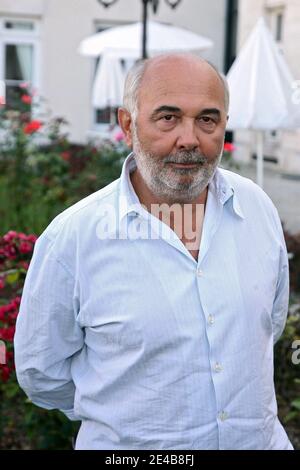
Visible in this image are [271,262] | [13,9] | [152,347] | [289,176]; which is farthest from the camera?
[13,9]

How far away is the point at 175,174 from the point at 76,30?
638 inches

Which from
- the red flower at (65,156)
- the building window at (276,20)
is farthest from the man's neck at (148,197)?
the building window at (276,20)

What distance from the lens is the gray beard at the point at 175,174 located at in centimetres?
208

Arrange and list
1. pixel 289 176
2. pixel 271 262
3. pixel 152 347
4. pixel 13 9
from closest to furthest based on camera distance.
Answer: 1. pixel 152 347
2. pixel 271 262
3. pixel 289 176
4. pixel 13 9

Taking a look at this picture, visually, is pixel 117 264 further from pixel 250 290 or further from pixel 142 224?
pixel 250 290

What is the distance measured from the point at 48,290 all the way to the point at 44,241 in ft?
0.38

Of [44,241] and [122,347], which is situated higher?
[44,241]

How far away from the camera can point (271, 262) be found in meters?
2.21

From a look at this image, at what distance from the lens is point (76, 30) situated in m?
17.8

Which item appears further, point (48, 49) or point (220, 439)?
point (48, 49)

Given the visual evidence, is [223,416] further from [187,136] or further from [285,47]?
[285,47]

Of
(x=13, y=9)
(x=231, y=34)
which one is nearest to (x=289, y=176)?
(x=231, y=34)

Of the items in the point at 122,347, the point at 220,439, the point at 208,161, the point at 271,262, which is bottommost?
the point at 220,439

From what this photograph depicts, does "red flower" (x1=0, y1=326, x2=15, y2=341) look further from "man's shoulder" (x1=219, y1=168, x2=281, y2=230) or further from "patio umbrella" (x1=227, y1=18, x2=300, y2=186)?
"patio umbrella" (x1=227, y1=18, x2=300, y2=186)
